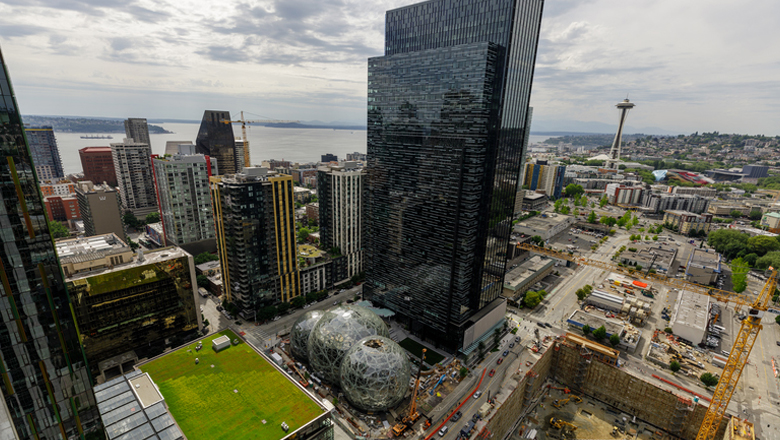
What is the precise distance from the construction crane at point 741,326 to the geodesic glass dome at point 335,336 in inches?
2718

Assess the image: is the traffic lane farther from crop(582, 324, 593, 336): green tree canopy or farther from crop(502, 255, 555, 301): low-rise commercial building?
crop(502, 255, 555, 301): low-rise commercial building

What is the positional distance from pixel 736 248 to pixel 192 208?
739 feet

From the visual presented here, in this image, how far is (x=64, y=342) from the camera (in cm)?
2984

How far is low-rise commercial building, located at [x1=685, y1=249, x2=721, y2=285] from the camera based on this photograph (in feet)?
394

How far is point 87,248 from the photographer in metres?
77.7

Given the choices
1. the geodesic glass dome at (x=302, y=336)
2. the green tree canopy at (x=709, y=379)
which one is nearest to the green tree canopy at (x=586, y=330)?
the green tree canopy at (x=709, y=379)

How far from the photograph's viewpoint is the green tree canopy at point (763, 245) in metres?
136

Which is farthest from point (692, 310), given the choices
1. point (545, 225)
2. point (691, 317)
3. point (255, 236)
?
point (255, 236)

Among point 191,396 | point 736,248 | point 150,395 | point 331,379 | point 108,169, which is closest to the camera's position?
point 150,395

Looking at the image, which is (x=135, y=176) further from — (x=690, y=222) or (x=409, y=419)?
(x=690, y=222)

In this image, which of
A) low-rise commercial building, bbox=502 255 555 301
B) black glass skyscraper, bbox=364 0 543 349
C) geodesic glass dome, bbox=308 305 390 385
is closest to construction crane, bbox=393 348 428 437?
geodesic glass dome, bbox=308 305 390 385

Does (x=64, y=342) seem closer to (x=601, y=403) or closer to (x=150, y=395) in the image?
(x=150, y=395)

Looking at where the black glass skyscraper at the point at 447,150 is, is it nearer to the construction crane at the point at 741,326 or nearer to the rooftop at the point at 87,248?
the construction crane at the point at 741,326

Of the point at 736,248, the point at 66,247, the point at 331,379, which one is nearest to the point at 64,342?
the point at 331,379
